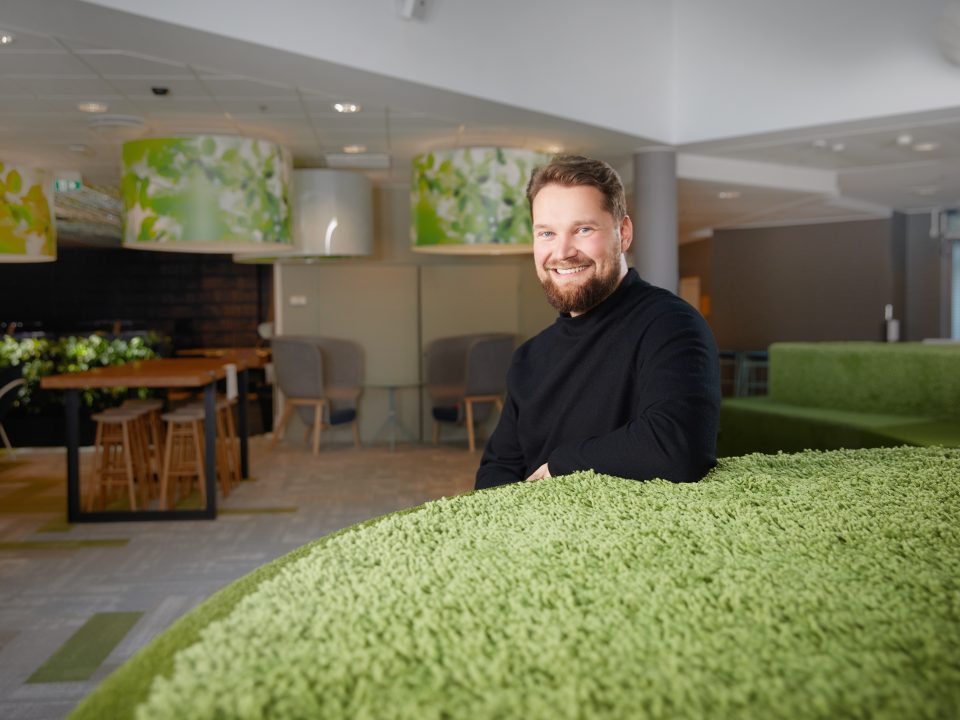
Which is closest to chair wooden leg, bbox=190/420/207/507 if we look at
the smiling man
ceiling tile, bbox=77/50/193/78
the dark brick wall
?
ceiling tile, bbox=77/50/193/78

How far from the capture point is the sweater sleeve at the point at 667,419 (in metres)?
1.35

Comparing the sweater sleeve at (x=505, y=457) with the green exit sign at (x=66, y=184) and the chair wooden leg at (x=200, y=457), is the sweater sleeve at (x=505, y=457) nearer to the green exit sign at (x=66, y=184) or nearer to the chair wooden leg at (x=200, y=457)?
the chair wooden leg at (x=200, y=457)

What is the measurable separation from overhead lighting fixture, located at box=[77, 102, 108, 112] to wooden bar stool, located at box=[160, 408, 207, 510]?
204 cm

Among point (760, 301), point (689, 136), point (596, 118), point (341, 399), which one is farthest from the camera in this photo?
point (760, 301)

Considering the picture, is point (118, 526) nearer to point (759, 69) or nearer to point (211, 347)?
point (759, 69)

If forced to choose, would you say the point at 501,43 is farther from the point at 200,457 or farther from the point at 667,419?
the point at 667,419

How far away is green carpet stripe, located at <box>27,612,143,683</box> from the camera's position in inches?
128

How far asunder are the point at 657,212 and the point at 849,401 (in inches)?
86.1

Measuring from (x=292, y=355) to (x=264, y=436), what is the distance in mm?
1894

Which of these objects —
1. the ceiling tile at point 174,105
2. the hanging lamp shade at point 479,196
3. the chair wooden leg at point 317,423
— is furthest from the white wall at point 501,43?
the chair wooden leg at point 317,423

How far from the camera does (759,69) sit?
6152mm

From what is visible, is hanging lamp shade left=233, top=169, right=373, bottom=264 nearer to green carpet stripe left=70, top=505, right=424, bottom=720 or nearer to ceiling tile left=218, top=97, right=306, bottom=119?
ceiling tile left=218, top=97, right=306, bottom=119

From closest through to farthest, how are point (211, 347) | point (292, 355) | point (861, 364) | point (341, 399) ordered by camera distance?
point (861, 364)
point (292, 355)
point (341, 399)
point (211, 347)

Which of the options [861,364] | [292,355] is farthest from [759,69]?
[292,355]
